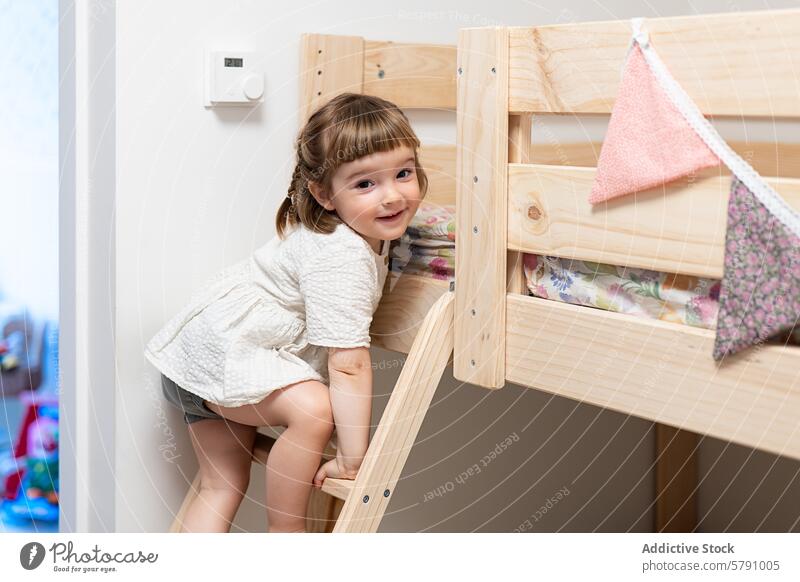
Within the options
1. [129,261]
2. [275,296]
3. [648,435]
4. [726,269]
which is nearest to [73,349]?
[129,261]

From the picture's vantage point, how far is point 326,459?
1383mm

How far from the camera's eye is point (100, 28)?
1.35 metres

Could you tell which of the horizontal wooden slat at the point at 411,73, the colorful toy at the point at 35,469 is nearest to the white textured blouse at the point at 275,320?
the horizontal wooden slat at the point at 411,73

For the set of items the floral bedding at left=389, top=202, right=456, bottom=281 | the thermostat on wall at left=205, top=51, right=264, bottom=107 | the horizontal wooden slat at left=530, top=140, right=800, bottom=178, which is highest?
the thermostat on wall at left=205, top=51, right=264, bottom=107

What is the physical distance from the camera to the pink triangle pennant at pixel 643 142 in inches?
38.2

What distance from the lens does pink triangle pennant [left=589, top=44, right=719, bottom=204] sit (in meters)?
0.97

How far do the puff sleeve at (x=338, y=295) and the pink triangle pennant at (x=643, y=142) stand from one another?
1.08ft

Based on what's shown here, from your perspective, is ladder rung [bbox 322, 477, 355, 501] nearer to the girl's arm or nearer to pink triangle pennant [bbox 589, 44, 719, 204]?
the girl's arm

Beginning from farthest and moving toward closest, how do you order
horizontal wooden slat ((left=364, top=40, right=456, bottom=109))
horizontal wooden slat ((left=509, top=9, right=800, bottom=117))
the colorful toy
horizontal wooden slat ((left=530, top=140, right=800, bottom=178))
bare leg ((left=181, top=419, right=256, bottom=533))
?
the colorful toy → horizontal wooden slat ((left=530, top=140, right=800, bottom=178)) → horizontal wooden slat ((left=364, top=40, right=456, bottom=109)) → bare leg ((left=181, top=419, right=256, bottom=533)) → horizontal wooden slat ((left=509, top=9, right=800, bottom=117))

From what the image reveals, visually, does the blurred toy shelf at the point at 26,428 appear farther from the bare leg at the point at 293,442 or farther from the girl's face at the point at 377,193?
the girl's face at the point at 377,193

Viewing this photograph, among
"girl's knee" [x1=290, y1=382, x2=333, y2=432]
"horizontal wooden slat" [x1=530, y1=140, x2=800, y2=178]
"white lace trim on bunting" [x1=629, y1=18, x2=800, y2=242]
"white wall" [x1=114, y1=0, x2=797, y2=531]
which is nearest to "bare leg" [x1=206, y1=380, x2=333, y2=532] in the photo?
"girl's knee" [x1=290, y1=382, x2=333, y2=432]

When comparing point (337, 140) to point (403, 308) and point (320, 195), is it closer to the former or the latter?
point (320, 195)

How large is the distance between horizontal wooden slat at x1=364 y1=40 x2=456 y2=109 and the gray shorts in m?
0.54
